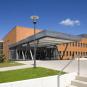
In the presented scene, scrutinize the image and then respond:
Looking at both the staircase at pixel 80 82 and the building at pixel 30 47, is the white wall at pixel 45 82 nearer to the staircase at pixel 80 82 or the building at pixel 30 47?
the staircase at pixel 80 82

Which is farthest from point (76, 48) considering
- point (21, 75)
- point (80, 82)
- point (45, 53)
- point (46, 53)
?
point (80, 82)

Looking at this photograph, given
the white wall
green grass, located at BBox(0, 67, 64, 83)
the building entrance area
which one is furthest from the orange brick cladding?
the white wall

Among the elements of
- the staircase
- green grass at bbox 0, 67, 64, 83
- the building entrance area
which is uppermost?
the building entrance area

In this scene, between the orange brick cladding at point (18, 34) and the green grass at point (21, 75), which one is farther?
the orange brick cladding at point (18, 34)

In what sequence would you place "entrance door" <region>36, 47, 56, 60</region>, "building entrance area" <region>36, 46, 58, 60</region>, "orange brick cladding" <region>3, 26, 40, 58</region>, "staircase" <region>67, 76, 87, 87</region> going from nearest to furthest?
"staircase" <region>67, 76, 87, 87</region> → "building entrance area" <region>36, 46, 58, 60</region> → "entrance door" <region>36, 47, 56, 60</region> → "orange brick cladding" <region>3, 26, 40, 58</region>

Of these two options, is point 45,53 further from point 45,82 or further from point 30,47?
point 45,82

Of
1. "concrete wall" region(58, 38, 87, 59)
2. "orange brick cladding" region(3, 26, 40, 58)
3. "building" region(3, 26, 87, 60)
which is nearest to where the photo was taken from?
"building" region(3, 26, 87, 60)

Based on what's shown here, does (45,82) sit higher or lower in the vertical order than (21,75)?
lower

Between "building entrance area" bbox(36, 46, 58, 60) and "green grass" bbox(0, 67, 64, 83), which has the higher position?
"building entrance area" bbox(36, 46, 58, 60)

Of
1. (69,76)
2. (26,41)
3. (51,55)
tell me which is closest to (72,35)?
(26,41)

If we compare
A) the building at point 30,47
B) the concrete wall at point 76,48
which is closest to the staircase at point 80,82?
the building at point 30,47

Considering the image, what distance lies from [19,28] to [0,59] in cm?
2515

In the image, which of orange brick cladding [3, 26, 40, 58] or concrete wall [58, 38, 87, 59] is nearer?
orange brick cladding [3, 26, 40, 58]

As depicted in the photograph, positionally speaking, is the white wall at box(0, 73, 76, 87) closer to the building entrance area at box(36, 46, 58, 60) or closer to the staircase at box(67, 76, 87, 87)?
the staircase at box(67, 76, 87, 87)
